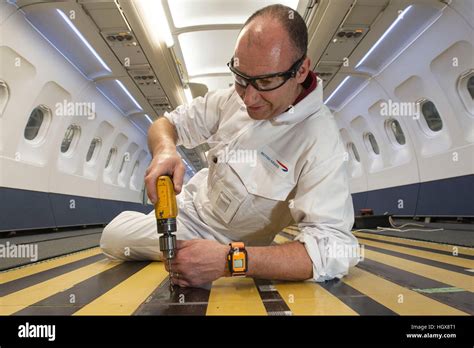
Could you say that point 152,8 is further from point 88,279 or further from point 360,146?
point 360,146

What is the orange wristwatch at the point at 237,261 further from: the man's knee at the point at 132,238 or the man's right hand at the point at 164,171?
the man's knee at the point at 132,238

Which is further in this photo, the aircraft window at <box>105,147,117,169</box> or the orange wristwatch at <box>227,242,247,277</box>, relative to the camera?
Result: the aircraft window at <box>105,147,117,169</box>

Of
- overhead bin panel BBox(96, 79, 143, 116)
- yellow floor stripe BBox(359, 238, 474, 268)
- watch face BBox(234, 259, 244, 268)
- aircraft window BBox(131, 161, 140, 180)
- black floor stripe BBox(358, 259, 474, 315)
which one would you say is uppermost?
overhead bin panel BBox(96, 79, 143, 116)

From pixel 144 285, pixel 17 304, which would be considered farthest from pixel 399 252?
pixel 17 304

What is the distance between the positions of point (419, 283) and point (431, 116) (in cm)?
802

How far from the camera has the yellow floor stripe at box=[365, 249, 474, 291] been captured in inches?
92.7

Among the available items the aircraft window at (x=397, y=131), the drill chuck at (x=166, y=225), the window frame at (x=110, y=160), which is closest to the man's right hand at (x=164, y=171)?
the drill chuck at (x=166, y=225)

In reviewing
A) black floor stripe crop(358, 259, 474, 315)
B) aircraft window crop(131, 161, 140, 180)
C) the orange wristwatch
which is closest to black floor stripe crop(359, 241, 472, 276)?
Result: black floor stripe crop(358, 259, 474, 315)

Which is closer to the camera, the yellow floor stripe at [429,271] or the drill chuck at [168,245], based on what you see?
the drill chuck at [168,245]

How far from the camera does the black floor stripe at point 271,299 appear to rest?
1771 mm

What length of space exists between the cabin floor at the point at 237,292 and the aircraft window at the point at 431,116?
676cm

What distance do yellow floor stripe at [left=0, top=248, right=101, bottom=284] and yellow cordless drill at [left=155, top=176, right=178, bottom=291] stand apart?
1443 millimetres

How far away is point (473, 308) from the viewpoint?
1777 mm

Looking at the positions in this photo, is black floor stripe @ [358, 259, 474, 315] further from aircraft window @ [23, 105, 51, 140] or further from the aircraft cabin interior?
aircraft window @ [23, 105, 51, 140]
